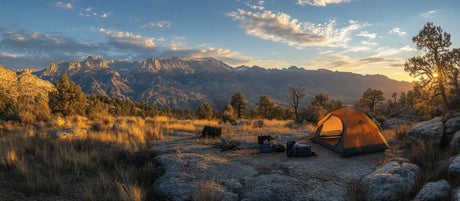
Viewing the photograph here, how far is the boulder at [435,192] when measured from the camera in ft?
12.7

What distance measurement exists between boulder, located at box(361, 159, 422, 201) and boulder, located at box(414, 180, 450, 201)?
0.48 m

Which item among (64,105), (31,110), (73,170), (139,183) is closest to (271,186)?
(139,183)

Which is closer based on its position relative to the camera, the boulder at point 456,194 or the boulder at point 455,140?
the boulder at point 456,194

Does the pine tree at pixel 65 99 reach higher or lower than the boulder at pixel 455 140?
higher

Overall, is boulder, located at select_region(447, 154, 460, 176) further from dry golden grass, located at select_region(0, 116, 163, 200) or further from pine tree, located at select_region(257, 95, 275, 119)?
pine tree, located at select_region(257, 95, 275, 119)

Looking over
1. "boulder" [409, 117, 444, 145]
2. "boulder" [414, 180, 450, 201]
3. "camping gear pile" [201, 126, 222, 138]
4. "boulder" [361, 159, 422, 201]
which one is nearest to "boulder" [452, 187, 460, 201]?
"boulder" [414, 180, 450, 201]

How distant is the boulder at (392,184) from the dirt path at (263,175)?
1.84 feet

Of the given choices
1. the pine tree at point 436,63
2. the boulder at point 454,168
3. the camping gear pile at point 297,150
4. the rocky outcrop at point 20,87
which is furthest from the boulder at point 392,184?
the rocky outcrop at point 20,87

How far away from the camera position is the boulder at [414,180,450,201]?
388 centimetres

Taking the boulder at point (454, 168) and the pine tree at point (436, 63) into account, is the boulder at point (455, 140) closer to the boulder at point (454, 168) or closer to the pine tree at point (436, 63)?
the boulder at point (454, 168)

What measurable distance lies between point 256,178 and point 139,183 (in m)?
3.35

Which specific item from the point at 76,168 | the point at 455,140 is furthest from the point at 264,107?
the point at 76,168

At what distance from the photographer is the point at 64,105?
60.6 feet

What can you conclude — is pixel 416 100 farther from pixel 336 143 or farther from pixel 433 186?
pixel 433 186
